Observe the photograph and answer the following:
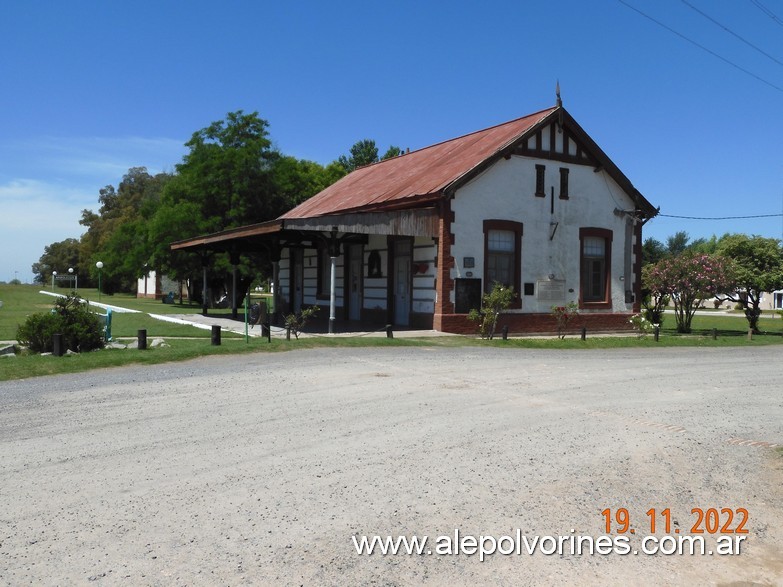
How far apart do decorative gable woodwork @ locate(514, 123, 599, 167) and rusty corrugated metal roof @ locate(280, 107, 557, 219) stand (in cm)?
47

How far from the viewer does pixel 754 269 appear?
27.6 meters

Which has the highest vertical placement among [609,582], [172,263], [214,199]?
[214,199]

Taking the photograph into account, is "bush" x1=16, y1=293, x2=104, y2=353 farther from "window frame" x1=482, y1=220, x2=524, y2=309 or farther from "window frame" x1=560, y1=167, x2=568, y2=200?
"window frame" x1=560, y1=167, x2=568, y2=200

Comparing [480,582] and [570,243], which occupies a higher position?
[570,243]

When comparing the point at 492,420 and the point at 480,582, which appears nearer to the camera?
the point at 480,582

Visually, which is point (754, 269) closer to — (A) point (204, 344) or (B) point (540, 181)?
(B) point (540, 181)

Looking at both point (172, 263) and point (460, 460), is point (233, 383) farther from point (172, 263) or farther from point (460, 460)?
point (172, 263)

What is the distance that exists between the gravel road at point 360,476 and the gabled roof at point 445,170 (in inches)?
447

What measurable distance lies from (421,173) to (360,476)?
777 inches

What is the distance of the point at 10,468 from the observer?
20.2 feet

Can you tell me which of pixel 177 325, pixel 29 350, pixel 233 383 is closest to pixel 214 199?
pixel 177 325

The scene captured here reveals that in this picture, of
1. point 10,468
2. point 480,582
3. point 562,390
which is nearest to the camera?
point 480,582

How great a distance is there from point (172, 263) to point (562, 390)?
35.3m

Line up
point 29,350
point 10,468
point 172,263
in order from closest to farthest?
point 10,468, point 29,350, point 172,263
